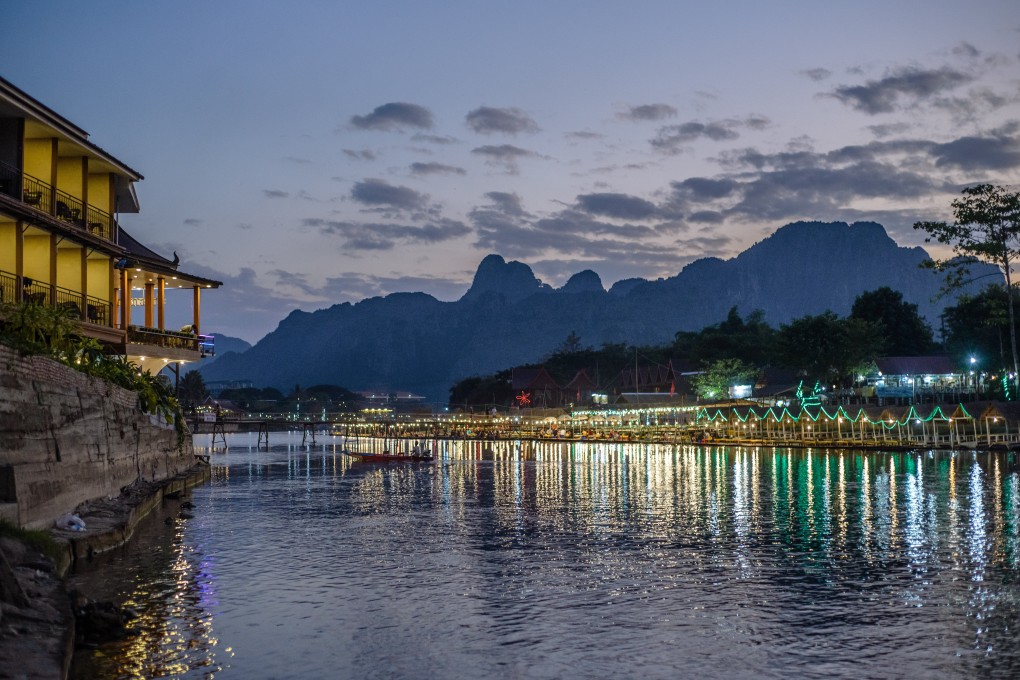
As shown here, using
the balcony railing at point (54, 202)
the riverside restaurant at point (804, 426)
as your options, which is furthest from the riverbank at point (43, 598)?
the riverside restaurant at point (804, 426)

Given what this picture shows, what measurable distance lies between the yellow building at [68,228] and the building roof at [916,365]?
80894 mm

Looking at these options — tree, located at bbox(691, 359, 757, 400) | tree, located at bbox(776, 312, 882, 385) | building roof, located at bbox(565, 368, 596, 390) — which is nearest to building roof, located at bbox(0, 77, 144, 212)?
tree, located at bbox(776, 312, 882, 385)

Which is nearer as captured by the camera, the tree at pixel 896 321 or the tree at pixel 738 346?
the tree at pixel 896 321

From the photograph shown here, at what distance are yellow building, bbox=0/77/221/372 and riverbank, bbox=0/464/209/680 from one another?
9372 millimetres

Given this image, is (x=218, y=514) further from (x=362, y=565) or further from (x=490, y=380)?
(x=490, y=380)

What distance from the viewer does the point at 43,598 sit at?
15.0m

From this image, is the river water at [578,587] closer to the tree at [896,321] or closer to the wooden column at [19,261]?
the wooden column at [19,261]

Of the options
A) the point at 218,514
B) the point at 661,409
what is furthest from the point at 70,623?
the point at 661,409

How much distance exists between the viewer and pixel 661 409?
112 meters

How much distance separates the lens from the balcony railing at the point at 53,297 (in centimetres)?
3067

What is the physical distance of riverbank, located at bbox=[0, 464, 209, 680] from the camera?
1231cm

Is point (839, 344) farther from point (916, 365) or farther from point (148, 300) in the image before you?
point (148, 300)

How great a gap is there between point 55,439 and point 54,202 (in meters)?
15.3

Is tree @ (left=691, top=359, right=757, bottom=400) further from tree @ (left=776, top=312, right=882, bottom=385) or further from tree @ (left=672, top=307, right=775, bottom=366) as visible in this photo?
tree @ (left=776, top=312, right=882, bottom=385)
